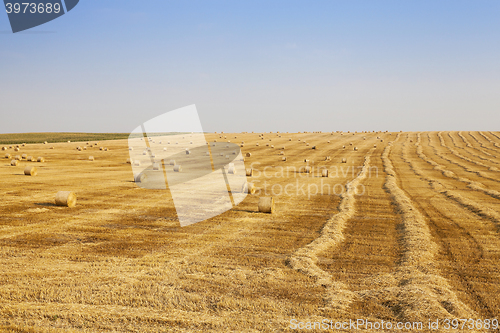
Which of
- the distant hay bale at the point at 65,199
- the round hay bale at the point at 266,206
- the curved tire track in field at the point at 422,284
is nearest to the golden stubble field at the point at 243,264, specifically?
the curved tire track in field at the point at 422,284

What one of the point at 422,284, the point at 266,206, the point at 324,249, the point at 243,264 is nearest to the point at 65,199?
the point at 266,206

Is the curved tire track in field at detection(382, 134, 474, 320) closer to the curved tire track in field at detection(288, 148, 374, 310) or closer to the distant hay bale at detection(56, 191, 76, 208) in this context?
the curved tire track in field at detection(288, 148, 374, 310)

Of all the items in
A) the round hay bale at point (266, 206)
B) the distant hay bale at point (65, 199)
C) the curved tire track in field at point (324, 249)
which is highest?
the distant hay bale at point (65, 199)

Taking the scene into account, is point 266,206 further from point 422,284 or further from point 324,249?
point 422,284

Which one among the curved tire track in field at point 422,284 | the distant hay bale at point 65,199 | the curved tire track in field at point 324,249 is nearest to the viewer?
the curved tire track in field at point 422,284

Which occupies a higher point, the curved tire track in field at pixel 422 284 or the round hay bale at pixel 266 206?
the round hay bale at pixel 266 206

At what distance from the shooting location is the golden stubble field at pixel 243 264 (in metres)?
7.56

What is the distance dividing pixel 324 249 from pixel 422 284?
11.8 feet

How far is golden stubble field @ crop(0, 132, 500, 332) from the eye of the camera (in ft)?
24.8

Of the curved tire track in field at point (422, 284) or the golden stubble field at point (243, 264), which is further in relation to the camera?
the curved tire track in field at point (422, 284)

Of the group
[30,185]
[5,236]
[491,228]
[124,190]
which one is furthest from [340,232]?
[30,185]

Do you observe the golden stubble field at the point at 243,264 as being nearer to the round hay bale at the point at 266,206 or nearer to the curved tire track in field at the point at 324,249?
the curved tire track in field at the point at 324,249

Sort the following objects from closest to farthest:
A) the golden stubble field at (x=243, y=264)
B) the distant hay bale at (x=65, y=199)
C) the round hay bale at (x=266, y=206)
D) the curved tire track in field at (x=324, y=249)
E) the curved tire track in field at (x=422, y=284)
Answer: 1. the golden stubble field at (x=243, y=264)
2. the curved tire track in field at (x=422, y=284)
3. the curved tire track in field at (x=324, y=249)
4. the round hay bale at (x=266, y=206)
5. the distant hay bale at (x=65, y=199)

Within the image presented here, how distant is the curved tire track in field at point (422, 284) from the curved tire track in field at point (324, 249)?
1329 millimetres
